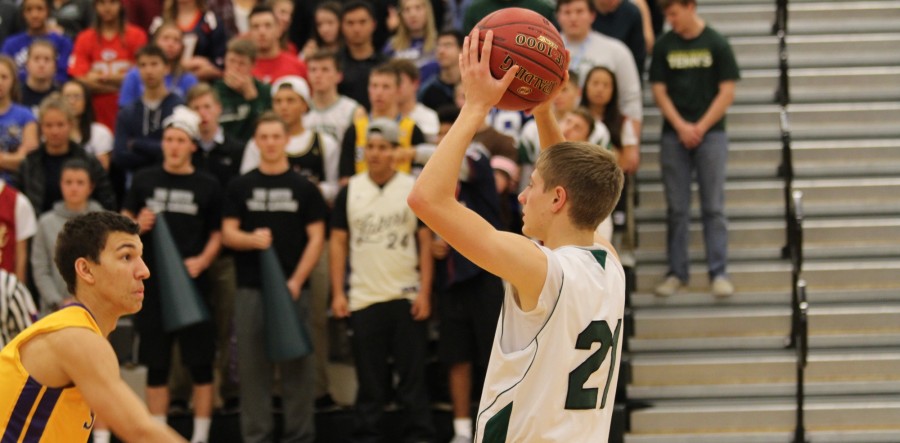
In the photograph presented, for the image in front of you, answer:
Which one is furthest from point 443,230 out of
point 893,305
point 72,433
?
point 893,305

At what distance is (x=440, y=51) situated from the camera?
9383 millimetres

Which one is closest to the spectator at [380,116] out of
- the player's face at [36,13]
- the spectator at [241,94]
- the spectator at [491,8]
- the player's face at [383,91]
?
the player's face at [383,91]

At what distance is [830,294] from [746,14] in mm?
2990

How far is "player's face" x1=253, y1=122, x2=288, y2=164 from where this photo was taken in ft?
27.2

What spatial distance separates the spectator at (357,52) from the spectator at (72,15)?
254 centimetres

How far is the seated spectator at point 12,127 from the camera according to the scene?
903 cm

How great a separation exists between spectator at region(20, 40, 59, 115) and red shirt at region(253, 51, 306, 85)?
1618 millimetres

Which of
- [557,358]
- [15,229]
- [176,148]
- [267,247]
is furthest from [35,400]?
[15,229]

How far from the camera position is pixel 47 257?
845 centimetres

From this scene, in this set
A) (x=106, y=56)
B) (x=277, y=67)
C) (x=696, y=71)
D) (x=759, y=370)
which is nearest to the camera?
(x=759, y=370)

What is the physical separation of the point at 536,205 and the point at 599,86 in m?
5.12

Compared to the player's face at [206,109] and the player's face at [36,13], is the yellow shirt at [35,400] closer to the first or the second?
the player's face at [206,109]

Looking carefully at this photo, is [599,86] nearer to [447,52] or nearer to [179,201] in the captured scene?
[447,52]

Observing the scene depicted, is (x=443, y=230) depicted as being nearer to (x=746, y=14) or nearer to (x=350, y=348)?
(x=350, y=348)
